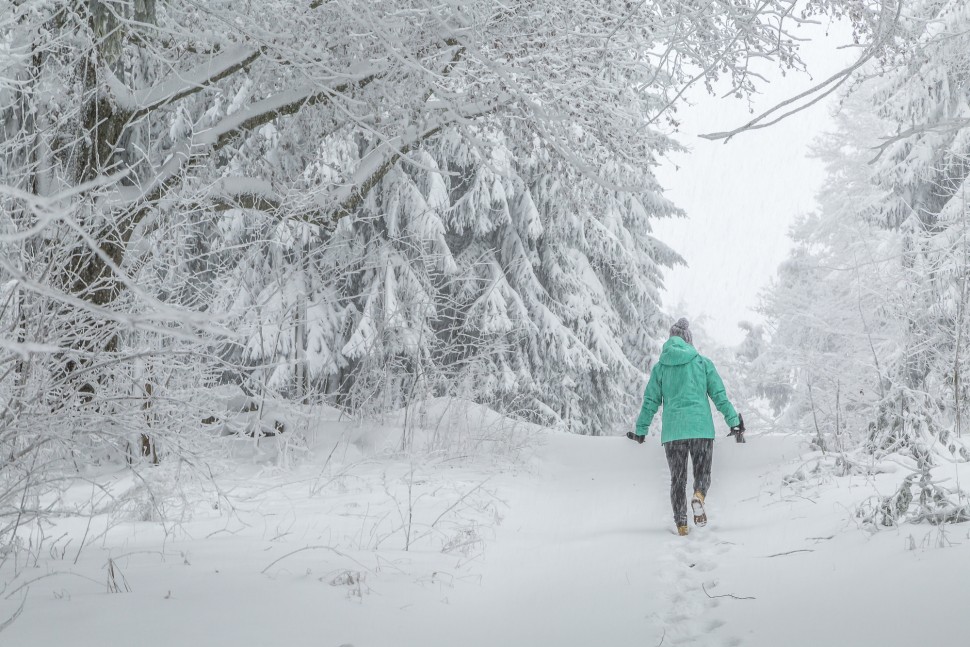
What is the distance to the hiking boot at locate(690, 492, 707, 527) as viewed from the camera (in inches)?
231

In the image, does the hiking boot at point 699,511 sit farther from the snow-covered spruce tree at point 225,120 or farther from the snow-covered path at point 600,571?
the snow-covered spruce tree at point 225,120

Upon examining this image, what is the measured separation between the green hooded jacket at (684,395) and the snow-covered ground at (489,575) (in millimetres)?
768

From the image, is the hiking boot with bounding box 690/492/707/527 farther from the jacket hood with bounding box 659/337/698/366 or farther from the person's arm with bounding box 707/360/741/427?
the jacket hood with bounding box 659/337/698/366

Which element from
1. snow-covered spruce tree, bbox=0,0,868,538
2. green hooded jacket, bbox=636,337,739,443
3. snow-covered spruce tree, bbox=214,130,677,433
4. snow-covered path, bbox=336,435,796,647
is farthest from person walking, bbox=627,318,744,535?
snow-covered spruce tree, bbox=214,130,677,433

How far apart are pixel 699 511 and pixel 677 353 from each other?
1243 mm

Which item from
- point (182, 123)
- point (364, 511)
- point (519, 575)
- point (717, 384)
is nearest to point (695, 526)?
point (717, 384)

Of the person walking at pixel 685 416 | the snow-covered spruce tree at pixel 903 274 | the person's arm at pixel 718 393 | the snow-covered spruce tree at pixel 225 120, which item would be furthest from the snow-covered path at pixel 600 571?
the snow-covered spruce tree at pixel 225 120

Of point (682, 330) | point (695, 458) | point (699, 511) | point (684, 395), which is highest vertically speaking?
point (682, 330)

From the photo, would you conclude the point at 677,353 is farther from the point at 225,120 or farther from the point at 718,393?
the point at 225,120

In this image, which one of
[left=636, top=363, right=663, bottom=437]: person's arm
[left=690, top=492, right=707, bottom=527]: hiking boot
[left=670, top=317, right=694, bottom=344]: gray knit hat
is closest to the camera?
[left=690, top=492, right=707, bottom=527]: hiking boot

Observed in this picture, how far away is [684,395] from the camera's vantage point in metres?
6.09

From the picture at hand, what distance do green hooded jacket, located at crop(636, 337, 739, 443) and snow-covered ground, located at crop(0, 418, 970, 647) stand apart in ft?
2.52

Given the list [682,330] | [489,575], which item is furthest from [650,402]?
[489,575]

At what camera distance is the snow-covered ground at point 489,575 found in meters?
3.20
